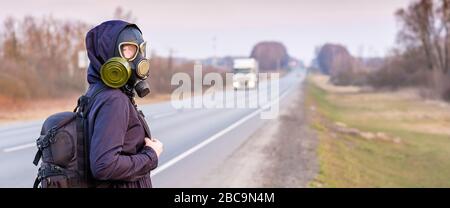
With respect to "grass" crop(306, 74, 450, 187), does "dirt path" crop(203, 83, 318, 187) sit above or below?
above

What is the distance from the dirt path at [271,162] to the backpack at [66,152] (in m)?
4.95

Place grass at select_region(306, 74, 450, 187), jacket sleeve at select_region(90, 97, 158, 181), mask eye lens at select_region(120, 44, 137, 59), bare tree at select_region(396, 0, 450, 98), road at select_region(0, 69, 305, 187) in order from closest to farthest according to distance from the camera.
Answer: jacket sleeve at select_region(90, 97, 158, 181) < mask eye lens at select_region(120, 44, 137, 59) < road at select_region(0, 69, 305, 187) < grass at select_region(306, 74, 450, 187) < bare tree at select_region(396, 0, 450, 98)

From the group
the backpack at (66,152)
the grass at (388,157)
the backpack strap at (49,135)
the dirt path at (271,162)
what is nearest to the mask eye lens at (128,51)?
the backpack at (66,152)

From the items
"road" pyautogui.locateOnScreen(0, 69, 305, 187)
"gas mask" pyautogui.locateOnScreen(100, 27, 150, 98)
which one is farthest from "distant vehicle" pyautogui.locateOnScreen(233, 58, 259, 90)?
"gas mask" pyautogui.locateOnScreen(100, 27, 150, 98)

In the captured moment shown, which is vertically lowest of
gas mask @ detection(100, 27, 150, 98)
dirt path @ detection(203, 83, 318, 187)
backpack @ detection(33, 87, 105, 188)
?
dirt path @ detection(203, 83, 318, 187)

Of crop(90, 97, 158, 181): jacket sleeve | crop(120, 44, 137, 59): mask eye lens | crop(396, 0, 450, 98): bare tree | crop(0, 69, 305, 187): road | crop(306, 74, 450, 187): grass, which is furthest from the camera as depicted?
crop(396, 0, 450, 98): bare tree

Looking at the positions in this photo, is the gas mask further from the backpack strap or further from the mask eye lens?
the backpack strap

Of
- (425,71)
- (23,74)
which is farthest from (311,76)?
(23,74)

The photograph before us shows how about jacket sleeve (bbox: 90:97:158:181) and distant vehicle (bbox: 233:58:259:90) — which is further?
distant vehicle (bbox: 233:58:259:90)

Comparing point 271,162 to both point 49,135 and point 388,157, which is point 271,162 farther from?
point 49,135

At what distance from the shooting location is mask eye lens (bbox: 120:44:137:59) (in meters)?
2.04
